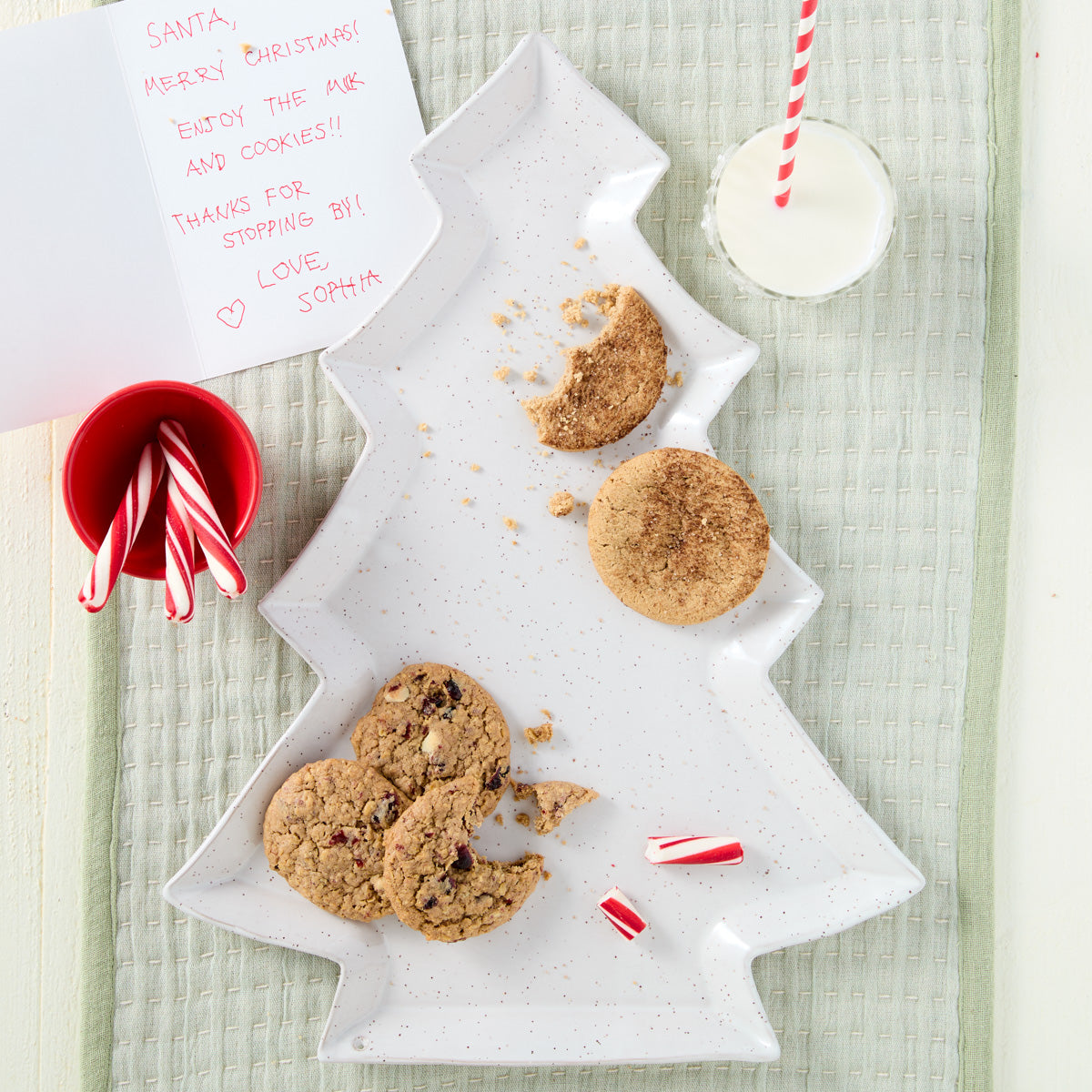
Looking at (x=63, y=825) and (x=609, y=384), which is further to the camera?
(x=63, y=825)

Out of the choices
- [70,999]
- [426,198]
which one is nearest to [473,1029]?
[70,999]

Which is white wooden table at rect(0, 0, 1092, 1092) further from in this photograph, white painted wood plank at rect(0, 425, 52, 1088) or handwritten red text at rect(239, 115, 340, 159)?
handwritten red text at rect(239, 115, 340, 159)

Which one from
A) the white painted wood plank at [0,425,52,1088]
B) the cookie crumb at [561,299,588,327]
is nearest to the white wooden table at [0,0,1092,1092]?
the white painted wood plank at [0,425,52,1088]

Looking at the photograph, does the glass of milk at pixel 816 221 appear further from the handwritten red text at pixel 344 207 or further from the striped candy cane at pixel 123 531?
the striped candy cane at pixel 123 531

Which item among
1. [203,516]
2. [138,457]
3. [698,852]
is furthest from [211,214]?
[698,852]

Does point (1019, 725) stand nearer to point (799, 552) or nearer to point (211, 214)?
point (799, 552)
